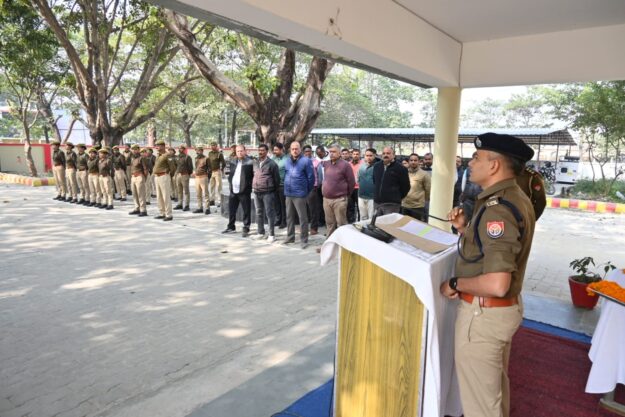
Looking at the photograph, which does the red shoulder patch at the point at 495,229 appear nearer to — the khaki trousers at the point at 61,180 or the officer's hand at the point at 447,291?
the officer's hand at the point at 447,291

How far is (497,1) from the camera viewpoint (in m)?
3.31

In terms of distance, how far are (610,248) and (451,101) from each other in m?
5.38

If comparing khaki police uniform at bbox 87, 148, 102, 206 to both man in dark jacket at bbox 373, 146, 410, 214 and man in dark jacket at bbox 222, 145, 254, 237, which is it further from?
man in dark jacket at bbox 373, 146, 410, 214

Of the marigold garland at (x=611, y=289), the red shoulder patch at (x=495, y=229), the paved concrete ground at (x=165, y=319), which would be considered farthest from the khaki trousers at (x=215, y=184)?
the red shoulder patch at (x=495, y=229)

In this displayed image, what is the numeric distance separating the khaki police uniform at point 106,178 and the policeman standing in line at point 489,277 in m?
10.2

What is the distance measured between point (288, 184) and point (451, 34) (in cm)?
359

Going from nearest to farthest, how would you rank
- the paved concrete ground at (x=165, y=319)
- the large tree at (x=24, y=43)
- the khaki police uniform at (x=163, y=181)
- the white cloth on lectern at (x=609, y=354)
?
the white cloth on lectern at (x=609, y=354)
the paved concrete ground at (x=165, y=319)
the khaki police uniform at (x=163, y=181)
the large tree at (x=24, y=43)

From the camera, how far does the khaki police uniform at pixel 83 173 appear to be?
11.1m

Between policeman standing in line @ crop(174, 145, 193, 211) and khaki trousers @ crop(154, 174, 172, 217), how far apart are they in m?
1.30

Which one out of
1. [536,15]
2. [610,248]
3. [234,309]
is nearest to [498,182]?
[536,15]

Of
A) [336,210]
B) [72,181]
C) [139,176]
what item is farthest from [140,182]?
[336,210]

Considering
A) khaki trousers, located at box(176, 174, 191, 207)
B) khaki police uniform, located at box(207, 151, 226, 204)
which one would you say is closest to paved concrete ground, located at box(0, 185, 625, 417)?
khaki trousers, located at box(176, 174, 191, 207)

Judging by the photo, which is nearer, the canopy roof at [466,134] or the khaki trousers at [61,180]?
the khaki trousers at [61,180]

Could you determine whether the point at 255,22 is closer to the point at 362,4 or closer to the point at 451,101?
the point at 362,4
